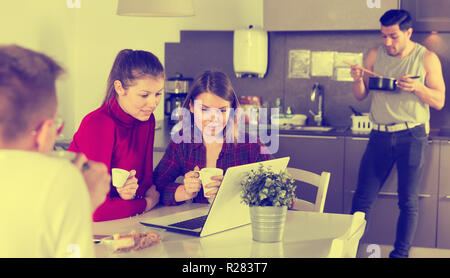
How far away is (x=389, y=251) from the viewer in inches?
162

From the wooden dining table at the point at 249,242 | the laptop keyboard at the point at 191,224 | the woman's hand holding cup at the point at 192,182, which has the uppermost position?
the woman's hand holding cup at the point at 192,182

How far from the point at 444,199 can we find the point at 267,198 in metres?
2.48

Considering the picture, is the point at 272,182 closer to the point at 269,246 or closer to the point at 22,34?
the point at 269,246

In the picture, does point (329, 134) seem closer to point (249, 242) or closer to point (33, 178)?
point (249, 242)

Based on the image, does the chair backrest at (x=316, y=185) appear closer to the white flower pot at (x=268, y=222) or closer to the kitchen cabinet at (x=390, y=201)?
the white flower pot at (x=268, y=222)

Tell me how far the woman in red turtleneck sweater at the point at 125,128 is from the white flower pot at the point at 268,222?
1.64 feet

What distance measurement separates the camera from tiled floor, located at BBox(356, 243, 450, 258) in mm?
4012

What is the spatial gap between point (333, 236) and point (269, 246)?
257 mm

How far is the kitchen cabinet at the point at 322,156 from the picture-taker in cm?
412

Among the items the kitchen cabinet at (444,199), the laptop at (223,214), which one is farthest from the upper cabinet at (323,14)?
the laptop at (223,214)

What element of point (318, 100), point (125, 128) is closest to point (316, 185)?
point (125, 128)

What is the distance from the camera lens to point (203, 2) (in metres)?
4.83
